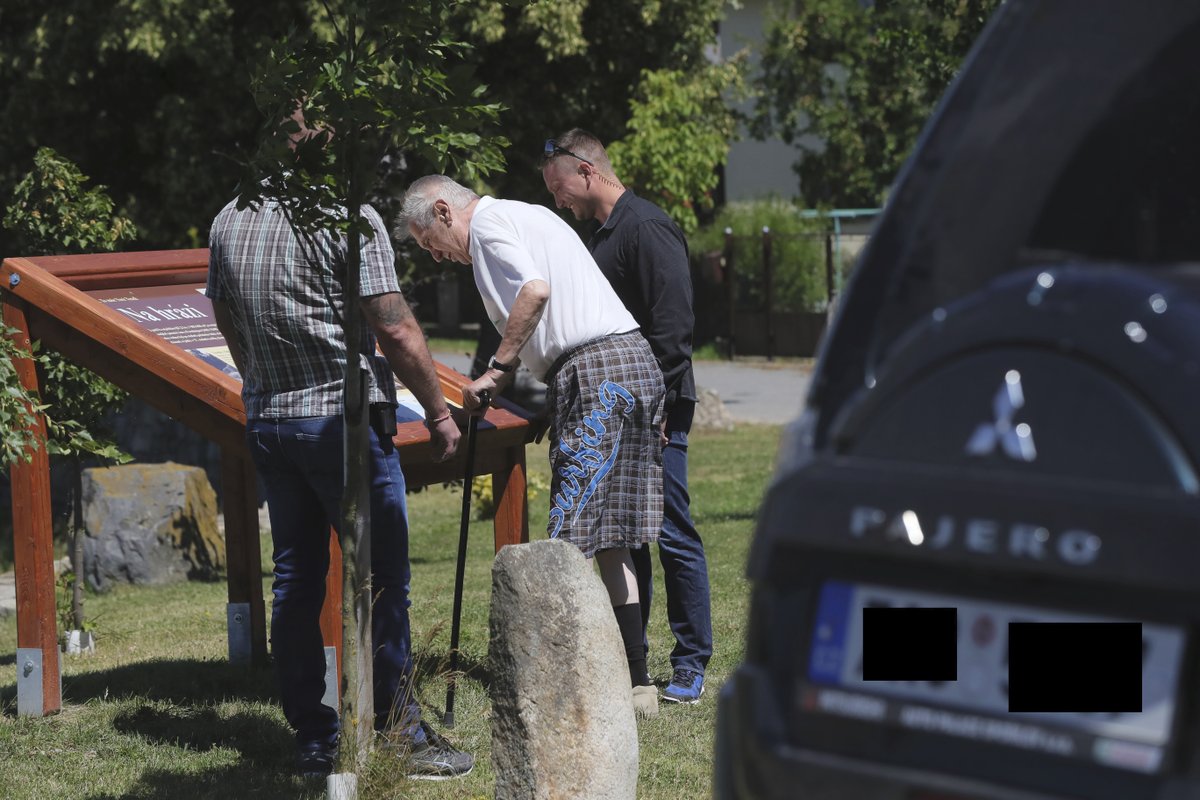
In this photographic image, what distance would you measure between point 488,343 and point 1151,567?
44.8 ft

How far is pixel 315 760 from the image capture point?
4816mm

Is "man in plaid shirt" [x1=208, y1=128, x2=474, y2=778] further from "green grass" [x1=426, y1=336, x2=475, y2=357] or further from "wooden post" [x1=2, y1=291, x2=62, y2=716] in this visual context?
"green grass" [x1=426, y1=336, x2=475, y2=357]

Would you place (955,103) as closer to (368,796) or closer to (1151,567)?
(1151,567)

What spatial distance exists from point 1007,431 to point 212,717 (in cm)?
453

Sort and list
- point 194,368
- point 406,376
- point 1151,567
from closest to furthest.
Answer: point 1151,567, point 406,376, point 194,368

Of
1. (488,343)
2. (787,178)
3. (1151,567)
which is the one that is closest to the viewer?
(1151,567)

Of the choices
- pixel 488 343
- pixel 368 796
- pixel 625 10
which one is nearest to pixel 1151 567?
pixel 368 796

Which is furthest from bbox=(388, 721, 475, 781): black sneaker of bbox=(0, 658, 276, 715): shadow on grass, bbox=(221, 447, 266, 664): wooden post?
bbox=(221, 447, 266, 664): wooden post

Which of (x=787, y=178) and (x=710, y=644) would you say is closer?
(x=710, y=644)

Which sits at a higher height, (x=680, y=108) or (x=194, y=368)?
(x=680, y=108)

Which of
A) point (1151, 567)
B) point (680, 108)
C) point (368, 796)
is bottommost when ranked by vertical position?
point (368, 796)

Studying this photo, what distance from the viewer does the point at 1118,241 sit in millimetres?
2111

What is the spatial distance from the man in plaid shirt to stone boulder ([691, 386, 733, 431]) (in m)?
12.7

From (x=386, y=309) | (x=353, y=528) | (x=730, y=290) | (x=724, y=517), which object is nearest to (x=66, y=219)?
(x=386, y=309)
